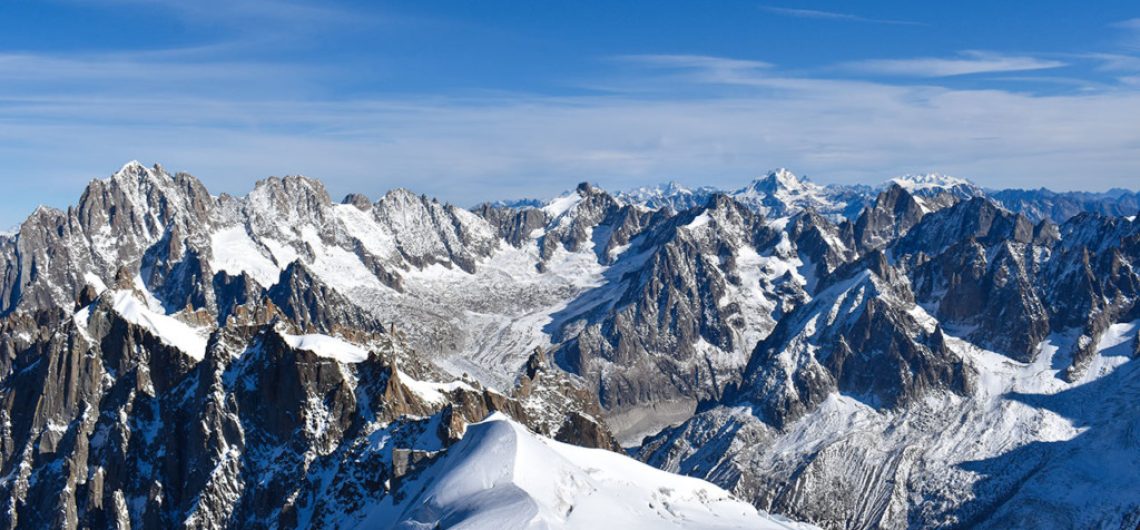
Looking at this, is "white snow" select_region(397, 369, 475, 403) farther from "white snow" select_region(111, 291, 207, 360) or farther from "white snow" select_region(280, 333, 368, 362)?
"white snow" select_region(111, 291, 207, 360)

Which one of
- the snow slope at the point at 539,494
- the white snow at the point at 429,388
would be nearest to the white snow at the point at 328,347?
the white snow at the point at 429,388

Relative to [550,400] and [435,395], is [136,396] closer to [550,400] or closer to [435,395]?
[435,395]

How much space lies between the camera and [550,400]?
183250mm

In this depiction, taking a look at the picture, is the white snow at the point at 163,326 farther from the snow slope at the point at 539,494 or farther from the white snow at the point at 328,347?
the snow slope at the point at 539,494

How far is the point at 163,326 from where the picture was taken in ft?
611

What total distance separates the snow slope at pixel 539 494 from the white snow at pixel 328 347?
35.5 meters

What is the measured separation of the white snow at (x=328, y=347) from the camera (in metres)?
161

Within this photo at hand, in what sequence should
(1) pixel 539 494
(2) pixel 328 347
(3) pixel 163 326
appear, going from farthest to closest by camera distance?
1. (3) pixel 163 326
2. (2) pixel 328 347
3. (1) pixel 539 494

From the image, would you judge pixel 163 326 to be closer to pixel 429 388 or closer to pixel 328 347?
pixel 328 347

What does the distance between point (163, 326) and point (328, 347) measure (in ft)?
143

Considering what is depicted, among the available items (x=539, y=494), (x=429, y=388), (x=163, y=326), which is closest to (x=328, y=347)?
(x=429, y=388)

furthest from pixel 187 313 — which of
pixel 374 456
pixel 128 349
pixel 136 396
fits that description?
pixel 374 456

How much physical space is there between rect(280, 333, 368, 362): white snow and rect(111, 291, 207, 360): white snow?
85.1 feet

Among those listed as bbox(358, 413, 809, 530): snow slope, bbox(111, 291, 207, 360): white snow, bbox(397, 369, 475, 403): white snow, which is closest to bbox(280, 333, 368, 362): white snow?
bbox(397, 369, 475, 403): white snow
